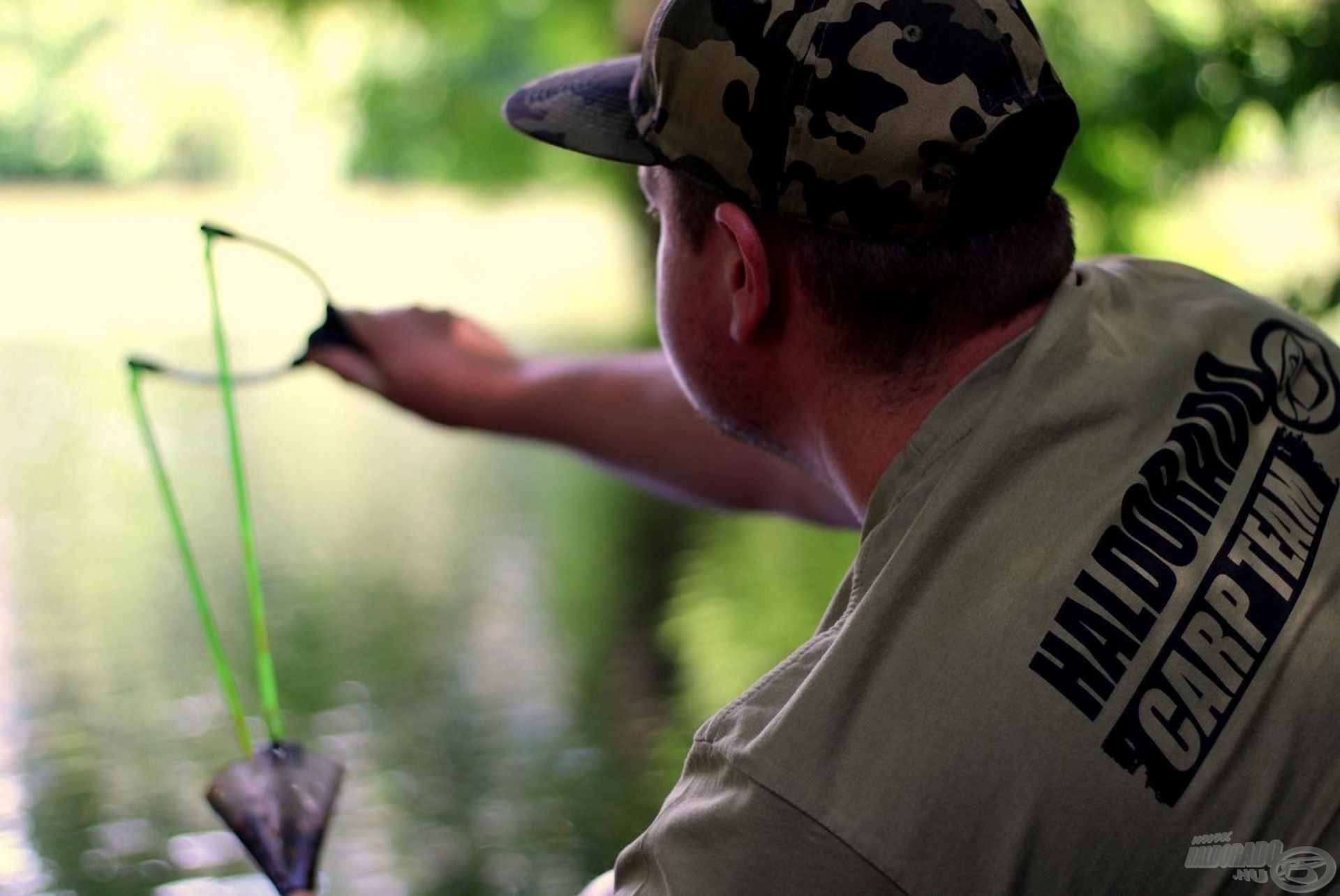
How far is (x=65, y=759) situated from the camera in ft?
7.02

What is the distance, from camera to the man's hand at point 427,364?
5.04 ft

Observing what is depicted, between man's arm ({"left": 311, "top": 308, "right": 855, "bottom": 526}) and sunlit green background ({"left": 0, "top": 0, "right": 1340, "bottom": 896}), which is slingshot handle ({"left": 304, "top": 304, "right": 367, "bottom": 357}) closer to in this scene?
man's arm ({"left": 311, "top": 308, "right": 855, "bottom": 526})

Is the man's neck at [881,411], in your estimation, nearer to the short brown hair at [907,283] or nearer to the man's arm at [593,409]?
the short brown hair at [907,283]

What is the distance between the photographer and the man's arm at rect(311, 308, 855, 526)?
155 centimetres

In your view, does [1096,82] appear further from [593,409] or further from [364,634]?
[593,409]

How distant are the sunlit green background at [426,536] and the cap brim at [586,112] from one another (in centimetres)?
101

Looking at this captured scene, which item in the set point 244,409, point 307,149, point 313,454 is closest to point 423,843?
point 313,454

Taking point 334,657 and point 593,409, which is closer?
point 593,409

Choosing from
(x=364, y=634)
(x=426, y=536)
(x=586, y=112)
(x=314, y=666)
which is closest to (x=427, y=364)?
(x=586, y=112)

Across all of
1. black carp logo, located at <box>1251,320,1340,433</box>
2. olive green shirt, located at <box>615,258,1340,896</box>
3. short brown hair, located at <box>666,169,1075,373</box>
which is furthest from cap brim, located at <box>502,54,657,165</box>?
black carp logo, located at <box>1251,320,1340,433</box>

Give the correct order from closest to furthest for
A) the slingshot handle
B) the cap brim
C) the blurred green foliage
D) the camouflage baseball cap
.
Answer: the camouflage baseball cap, the cap brim, the slingshot handle, the blurred green foliage

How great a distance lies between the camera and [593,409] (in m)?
1.65

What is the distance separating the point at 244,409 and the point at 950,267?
3.83m

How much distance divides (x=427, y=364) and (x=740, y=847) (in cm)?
82
